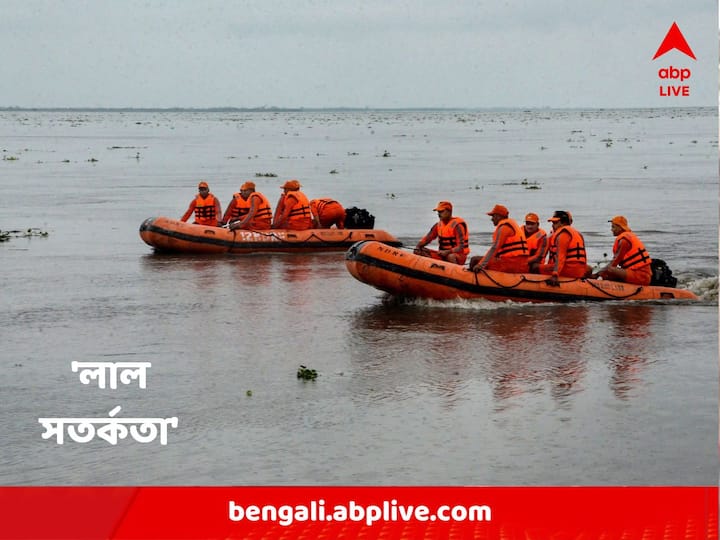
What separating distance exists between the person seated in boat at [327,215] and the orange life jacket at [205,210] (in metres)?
2.28

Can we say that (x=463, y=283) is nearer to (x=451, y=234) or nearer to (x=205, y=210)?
(x=451, y=234)

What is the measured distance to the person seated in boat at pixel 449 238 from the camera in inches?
775

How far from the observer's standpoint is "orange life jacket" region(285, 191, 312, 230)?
84.0ft

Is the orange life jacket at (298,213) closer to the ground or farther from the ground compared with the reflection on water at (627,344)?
farther from the ground

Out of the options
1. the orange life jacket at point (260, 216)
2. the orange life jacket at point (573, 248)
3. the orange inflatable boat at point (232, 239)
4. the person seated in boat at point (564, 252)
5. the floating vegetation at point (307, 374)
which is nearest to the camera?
the floating vegetation at point (307, 374)

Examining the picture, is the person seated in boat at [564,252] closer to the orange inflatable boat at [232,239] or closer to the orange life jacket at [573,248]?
the orange life jacket at [573,248]

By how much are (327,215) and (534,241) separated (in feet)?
25.0

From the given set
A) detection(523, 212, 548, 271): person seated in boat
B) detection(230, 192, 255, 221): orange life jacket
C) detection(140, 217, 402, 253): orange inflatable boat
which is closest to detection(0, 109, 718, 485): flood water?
detection(140, 217, 402, 253): orange inflatable boat

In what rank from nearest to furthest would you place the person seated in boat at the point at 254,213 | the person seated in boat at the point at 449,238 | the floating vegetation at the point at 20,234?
the person seated in boat at the point at 449,238 → the person seated in boat at the point at 254,213 → the floating vegetation at the point at 20,234

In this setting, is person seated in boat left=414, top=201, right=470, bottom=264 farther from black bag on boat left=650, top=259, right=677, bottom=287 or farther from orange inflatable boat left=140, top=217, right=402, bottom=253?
orange inflatable boat left=140, top=217, right=402, bottom=253

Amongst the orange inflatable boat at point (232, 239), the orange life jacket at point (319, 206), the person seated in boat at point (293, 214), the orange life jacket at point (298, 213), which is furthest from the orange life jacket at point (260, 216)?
the orange life jacket at point (319, 206)

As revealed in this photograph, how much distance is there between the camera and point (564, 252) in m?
18.9
